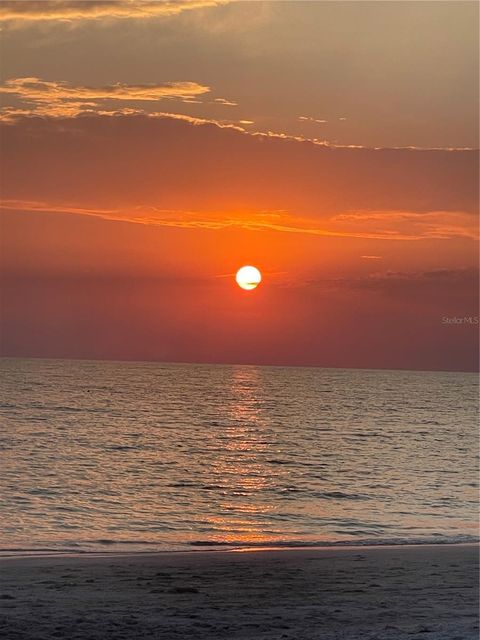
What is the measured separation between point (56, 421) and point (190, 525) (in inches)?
2304

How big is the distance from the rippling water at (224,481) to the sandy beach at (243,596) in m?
4.40

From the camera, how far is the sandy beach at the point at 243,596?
1220 centimetres

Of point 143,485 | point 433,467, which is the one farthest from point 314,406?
point 143,485

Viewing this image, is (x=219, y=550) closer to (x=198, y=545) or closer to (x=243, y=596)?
(x=198, y=545)

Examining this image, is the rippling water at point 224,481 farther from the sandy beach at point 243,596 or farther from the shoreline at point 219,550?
the sandy beach at point 243,596

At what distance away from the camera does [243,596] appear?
1484 cm

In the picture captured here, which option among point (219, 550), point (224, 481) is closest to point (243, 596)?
point (219, 550)

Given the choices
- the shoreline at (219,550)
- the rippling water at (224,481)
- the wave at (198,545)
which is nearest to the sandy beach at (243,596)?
the shoreline at (219,550)

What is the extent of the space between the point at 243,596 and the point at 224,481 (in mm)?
27420

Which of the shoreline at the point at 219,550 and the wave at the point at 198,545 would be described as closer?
the shoreline at the point at 219,550

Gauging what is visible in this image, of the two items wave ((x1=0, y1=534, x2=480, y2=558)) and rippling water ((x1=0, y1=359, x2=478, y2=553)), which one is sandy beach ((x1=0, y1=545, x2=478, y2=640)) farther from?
rippling water ((x1=0, y1=359, x2=478, y2=553))

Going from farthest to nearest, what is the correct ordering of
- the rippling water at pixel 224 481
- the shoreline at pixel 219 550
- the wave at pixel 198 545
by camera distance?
the rippling water at pixel 224 481 < the wave at pixel 198 545 < the shoreline at pixel 219 550

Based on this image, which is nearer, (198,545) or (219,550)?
(219,550)

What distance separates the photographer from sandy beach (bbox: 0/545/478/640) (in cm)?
1220
